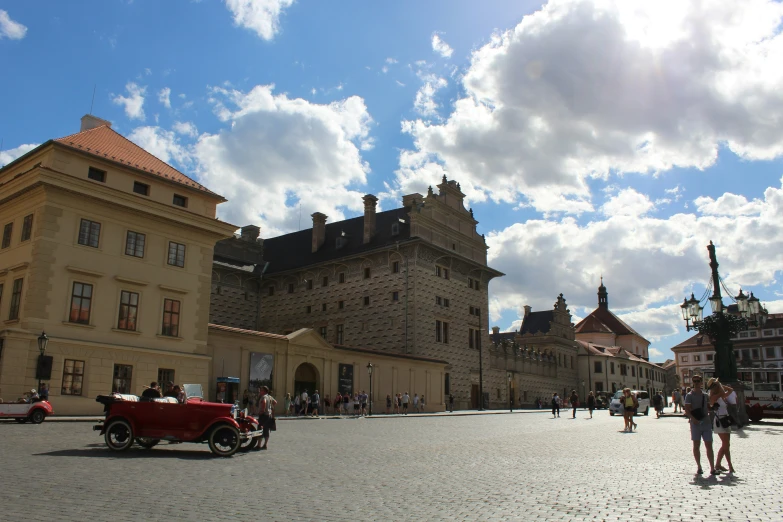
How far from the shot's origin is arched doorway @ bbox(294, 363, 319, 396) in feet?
113

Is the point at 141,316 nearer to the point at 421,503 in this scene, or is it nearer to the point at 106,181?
the point at 106,181

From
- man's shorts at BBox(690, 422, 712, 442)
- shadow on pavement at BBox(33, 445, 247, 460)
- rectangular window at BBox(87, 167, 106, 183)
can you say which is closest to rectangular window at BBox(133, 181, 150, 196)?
rectangular window at BBox(87, 167, 106, 183)

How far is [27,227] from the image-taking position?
2539 centimetres

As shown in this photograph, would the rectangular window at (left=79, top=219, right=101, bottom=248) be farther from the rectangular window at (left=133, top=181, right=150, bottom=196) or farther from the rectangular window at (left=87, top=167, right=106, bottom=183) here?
the rectangular window at (left=133, top=181, right=150, bottom=196)

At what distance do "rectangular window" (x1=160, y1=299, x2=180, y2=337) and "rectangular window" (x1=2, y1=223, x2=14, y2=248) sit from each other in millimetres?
6539

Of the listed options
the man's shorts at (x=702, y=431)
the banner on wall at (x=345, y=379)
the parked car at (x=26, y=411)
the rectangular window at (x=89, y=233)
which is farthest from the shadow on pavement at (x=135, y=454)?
the banner on wall at (x=345, y=379)

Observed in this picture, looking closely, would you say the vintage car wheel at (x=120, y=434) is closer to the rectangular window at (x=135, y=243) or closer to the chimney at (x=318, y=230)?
the rectangular window at (x=135, y=243)

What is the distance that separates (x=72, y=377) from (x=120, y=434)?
13.6 m

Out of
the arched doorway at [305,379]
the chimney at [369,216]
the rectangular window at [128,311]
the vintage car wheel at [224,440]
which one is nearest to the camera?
the vintage car wheel at [224,440]

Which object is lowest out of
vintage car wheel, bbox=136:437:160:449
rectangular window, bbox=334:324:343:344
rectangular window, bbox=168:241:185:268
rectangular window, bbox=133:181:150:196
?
vintage car wheel, bbox=136:437:160:449

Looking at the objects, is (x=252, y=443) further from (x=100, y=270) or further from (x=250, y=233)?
(x=250, y=233)

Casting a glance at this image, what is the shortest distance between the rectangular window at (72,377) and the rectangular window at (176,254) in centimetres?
596

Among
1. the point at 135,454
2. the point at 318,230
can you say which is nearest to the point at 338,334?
the point at 318,230

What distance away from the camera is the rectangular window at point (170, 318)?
2800 cm
